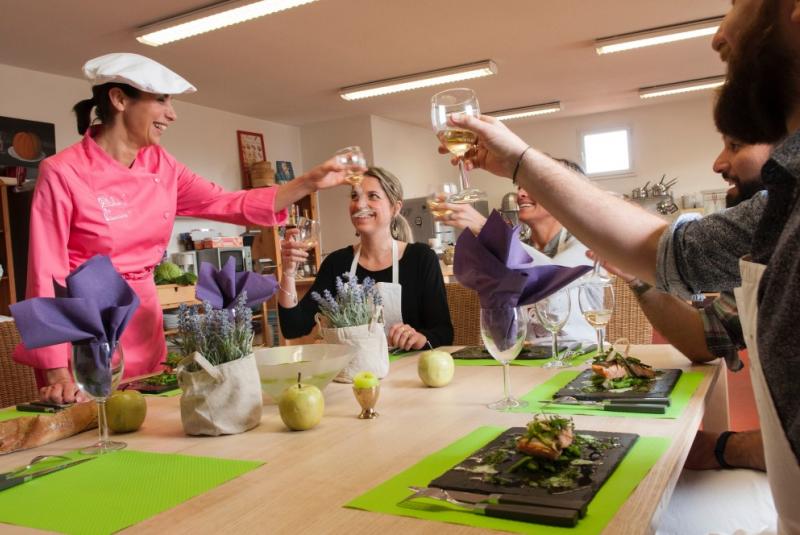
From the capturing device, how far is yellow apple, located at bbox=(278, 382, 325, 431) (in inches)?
49.6

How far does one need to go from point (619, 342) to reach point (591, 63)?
5.88 m

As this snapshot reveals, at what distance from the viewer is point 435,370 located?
5.18 ft

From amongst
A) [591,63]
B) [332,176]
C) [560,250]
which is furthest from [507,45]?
[332,176]

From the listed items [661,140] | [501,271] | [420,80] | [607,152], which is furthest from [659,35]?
[501,271]

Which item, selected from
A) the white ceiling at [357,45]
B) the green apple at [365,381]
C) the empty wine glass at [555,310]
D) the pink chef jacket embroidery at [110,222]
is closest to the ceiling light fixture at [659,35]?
the white ceiling at [357,45]

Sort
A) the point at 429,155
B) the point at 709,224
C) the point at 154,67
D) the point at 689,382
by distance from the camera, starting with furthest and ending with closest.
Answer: the point at 429,155
the point at 154,67
the point at 689,382
the point at 709,224

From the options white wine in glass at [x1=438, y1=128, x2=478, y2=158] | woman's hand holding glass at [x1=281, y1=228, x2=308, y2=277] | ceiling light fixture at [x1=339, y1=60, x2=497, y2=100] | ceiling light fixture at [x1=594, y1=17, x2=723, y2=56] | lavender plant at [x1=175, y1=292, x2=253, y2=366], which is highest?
ceiling light fixture at [x1=339, y1=60, x2=497, y2=100]

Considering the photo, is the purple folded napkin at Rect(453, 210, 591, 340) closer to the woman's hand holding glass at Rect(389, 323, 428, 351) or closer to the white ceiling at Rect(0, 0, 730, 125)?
the woman's hand holding glass at Rect(389, 323, 428, 351)

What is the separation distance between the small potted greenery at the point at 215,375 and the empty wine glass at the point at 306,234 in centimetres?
107

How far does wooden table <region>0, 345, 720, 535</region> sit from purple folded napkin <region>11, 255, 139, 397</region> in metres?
0.16

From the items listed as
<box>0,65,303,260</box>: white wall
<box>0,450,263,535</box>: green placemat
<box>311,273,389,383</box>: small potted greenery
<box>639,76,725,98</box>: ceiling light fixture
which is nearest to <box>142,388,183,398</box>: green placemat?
<box>311,273,389,383</box>: small potted greenery

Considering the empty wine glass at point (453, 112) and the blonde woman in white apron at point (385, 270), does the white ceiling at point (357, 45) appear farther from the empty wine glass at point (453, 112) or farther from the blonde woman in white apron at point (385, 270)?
the empty wine glass at point (453, 112)

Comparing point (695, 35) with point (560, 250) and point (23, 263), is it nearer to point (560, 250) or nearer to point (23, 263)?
point (560, 250)

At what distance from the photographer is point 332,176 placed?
2.46m
